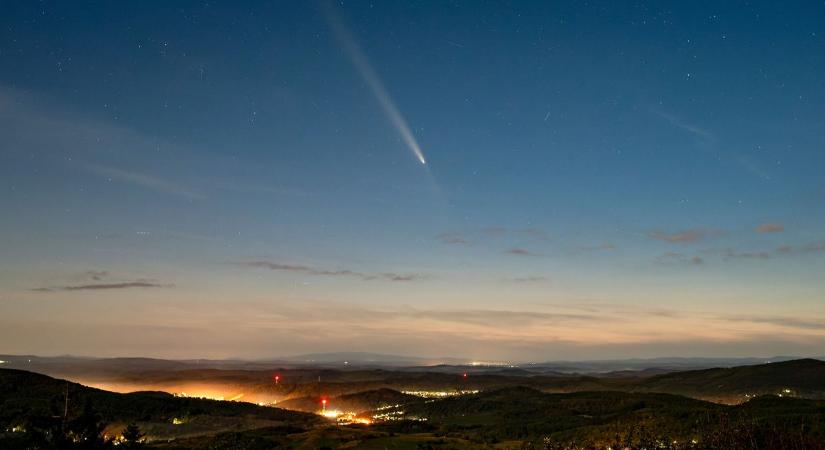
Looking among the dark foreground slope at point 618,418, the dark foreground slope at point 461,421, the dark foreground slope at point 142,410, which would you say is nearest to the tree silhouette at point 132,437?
the dark foreground slope at point 461,421

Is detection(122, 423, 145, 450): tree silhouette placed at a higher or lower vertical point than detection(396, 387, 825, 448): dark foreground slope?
higher

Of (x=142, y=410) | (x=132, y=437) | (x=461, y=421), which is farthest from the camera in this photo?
(x=461, y=421)

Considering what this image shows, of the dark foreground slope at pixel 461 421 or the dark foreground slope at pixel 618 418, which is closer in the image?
the dark foreground slope at pixel 618 418

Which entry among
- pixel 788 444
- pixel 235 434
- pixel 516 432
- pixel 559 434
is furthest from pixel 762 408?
pixel 235 434

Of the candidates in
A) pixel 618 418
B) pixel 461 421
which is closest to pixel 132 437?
pixel 618 418

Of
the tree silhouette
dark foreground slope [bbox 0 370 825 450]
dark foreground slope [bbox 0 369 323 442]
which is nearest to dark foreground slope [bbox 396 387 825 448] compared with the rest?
dark foreground slope [bbox 0 370 825 450]

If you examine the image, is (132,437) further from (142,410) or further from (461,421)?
(461,421)

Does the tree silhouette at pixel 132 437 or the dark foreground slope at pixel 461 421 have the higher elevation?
the tree silhouette at pixel 132 437

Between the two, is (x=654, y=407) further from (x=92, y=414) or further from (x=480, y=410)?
(x=92, y=414)

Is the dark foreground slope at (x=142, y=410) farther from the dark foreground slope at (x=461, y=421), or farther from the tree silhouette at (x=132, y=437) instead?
the tree silhouette at (x=132, y=437)

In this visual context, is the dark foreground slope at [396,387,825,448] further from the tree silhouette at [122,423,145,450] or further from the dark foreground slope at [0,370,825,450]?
the tree silhouette at [122,423,145,450]

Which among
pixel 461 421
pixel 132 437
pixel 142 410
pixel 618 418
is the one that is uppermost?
pixel 132 437
